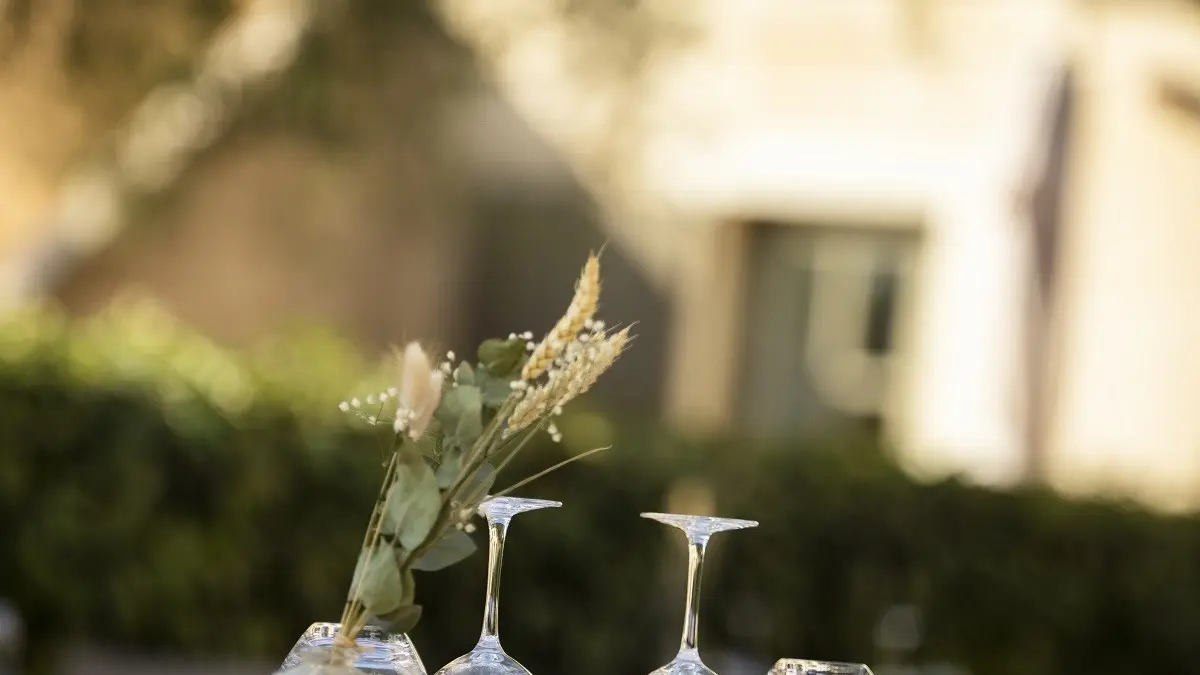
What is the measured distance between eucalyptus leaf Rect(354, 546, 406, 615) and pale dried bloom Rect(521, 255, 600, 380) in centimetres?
23

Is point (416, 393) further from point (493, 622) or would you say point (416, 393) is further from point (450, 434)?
point (493, 622)

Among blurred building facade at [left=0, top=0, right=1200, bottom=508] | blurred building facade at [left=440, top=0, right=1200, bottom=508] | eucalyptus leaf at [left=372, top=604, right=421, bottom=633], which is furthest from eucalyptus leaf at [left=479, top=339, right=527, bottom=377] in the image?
blurred building facade at [left=440, top=0, right=1200, bottom=508]

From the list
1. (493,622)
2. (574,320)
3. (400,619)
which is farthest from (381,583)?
(574,320)

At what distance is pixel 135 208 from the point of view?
9.41m

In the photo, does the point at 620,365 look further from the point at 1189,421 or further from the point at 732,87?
the point at 1189,421

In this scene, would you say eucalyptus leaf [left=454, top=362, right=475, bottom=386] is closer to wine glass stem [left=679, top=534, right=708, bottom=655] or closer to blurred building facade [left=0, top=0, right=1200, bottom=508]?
wine glass stem [left=679, top=534, right=708, bottom=655]

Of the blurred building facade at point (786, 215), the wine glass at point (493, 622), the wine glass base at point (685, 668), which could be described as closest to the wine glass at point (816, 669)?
the wine glass base at point (685, 668)

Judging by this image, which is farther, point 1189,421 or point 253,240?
point 253,240

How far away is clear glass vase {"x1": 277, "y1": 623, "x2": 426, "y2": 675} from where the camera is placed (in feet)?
4.95

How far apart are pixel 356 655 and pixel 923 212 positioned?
969cm

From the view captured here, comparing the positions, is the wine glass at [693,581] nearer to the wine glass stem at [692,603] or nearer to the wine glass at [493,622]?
the wine glass stem at [692,603]

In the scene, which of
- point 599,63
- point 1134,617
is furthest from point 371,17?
point 1134,617

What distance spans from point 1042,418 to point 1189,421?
0.85m

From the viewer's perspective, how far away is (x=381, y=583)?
5.14ft
